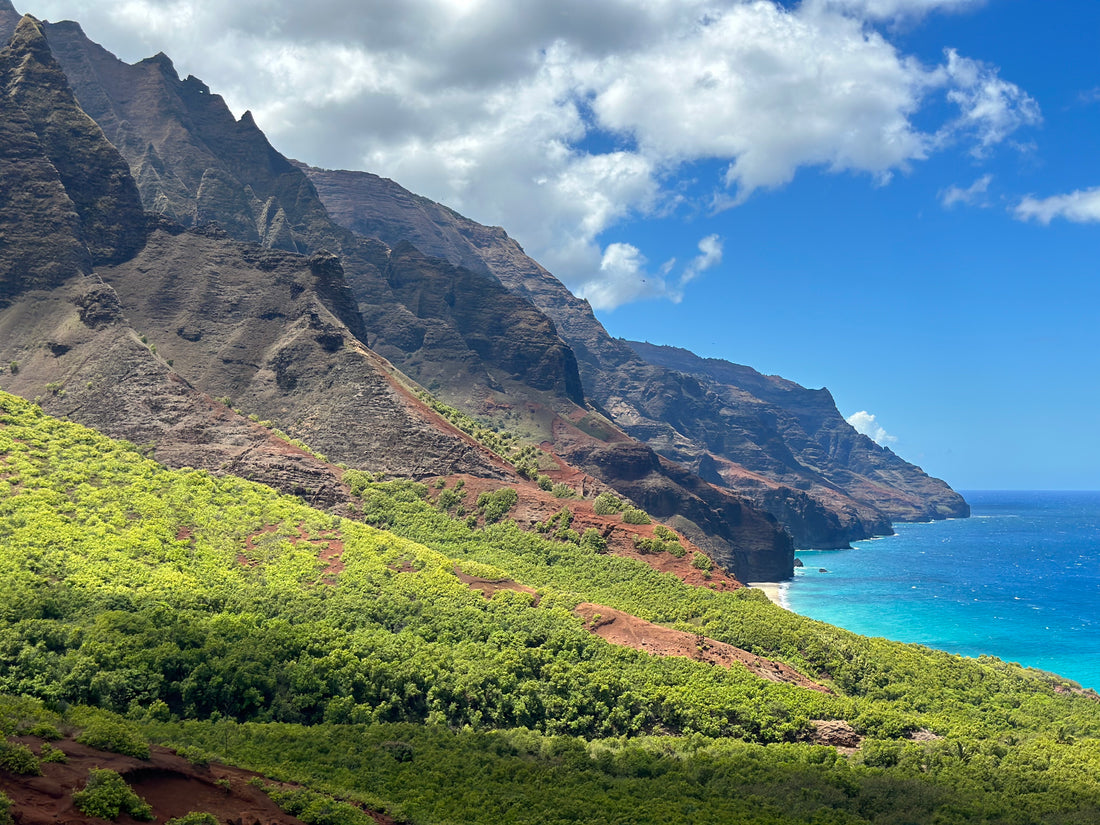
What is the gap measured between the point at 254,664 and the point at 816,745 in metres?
26.6

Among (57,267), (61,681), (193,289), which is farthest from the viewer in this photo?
(193,289)

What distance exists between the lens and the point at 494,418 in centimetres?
13750

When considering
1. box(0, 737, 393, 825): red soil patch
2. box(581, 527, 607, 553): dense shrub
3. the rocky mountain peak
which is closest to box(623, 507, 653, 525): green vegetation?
box(581, 527, 607, 553): dense shrub

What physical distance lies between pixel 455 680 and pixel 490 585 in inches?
536

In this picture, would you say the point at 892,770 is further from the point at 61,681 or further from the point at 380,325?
the point at 380,325

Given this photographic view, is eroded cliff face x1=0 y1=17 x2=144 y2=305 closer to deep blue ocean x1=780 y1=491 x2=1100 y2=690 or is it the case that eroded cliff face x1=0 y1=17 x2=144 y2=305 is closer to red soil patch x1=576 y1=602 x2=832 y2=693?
red soil patch x1=576 y1=602 x2=832 y2=693

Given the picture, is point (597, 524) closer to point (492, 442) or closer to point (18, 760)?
point (492, 442)

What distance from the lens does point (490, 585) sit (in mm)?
53625

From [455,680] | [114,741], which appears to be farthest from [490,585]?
[114,741]

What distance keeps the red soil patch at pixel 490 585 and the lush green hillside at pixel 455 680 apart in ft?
2.34

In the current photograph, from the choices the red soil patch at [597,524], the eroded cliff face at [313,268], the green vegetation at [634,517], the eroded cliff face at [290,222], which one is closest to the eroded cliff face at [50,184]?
the eroded cliff face at [313,268]

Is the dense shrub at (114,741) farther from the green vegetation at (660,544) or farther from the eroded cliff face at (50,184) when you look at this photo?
the eroded cliff face at (50,184)

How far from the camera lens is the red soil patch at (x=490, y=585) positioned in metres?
52.6

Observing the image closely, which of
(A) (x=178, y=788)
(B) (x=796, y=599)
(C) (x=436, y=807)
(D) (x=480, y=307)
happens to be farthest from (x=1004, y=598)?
(A) (x=178, y=788)
